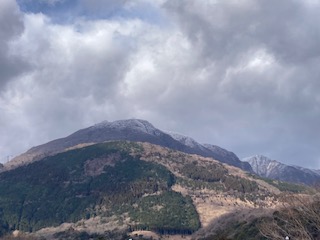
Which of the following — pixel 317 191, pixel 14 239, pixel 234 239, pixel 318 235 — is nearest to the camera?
pixel 317 191

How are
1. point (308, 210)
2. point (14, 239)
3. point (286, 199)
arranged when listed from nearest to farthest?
point (308, 210) → point (286, 199) → point (14, 239)

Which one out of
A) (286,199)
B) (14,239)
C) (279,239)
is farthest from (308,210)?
(14,239)

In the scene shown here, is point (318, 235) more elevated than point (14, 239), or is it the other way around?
point (14, 239)

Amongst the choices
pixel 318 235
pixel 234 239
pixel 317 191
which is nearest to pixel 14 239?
pixel 234 239

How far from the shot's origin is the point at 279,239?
5859 centimetres

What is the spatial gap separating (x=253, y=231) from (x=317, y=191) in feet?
309

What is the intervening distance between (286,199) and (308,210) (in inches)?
1038

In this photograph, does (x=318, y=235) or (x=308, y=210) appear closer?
(x=308, y=210)

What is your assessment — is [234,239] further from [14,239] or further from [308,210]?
[308,210]

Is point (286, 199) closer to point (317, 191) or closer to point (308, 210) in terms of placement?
point (317, 191)

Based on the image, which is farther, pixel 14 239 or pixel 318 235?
pixel 14 239

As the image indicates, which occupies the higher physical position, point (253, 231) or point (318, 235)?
point (253, 231)

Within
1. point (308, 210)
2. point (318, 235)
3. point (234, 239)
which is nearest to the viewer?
point (308, 210)

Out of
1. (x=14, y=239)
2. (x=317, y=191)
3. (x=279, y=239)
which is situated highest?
(x=14, y=239)
